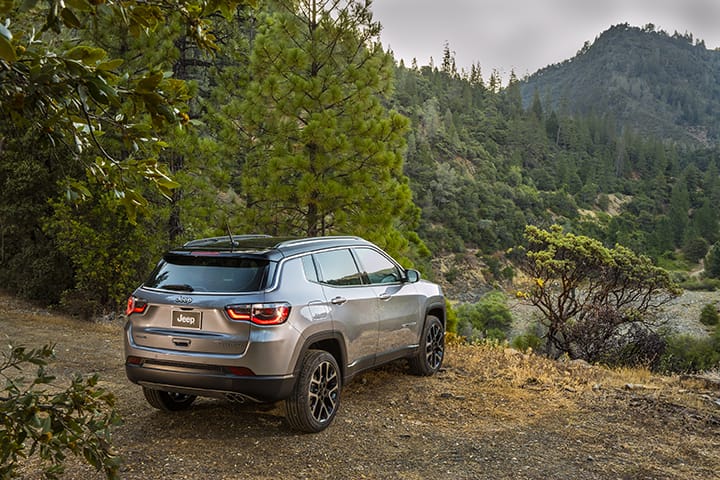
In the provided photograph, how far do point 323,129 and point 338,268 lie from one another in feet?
20.0

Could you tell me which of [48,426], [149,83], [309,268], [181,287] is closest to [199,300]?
[181,287]

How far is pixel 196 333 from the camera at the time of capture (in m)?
4.71

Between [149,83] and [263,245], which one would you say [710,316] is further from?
[149,83]

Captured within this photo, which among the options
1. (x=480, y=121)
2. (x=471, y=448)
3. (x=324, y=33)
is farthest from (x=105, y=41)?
(x=480, y=121)

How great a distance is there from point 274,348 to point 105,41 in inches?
455

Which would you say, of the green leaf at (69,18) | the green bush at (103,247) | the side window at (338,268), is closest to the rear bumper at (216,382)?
the side window at (338,268)

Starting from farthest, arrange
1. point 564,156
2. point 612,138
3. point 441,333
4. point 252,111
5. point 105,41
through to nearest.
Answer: point 612,138
point 564,156
point 105,41
point 252,111
point 441,333

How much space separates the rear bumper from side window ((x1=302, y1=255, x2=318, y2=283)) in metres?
0.94

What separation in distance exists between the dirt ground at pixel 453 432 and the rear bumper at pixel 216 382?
51cm

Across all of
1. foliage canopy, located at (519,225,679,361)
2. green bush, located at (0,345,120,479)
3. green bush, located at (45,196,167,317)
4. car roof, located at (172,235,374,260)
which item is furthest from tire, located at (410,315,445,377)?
foliage canopy, located at (519,225,679,361)

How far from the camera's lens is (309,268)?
210 inches

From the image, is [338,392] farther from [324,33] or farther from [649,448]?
[324,33]

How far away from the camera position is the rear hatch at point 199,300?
464 centimetres

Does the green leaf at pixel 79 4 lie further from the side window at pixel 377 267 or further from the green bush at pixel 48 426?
the side window at pixel 377 267
